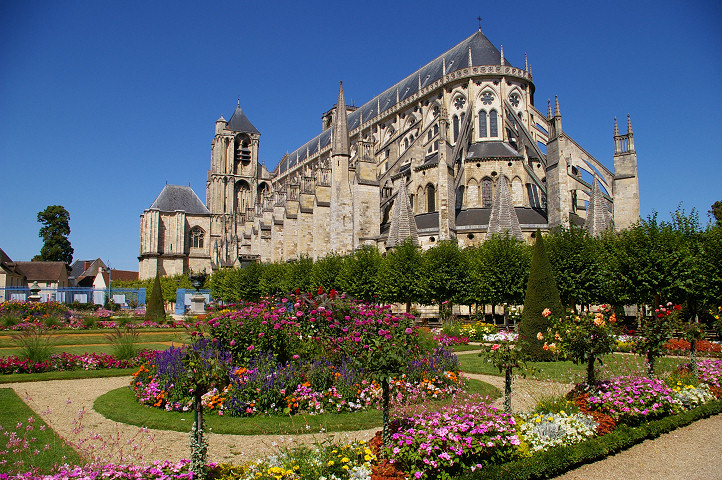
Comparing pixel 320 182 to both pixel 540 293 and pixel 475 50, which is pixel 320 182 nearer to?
pixel 475 50

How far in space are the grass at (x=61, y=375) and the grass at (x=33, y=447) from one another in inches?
113

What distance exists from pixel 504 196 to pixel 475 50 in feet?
56.0

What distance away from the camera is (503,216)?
26625 millimetres

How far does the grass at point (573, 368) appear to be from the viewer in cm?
1046

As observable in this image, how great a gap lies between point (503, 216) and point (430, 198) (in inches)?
288

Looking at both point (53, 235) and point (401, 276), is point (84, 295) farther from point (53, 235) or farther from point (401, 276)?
point (401, 276)

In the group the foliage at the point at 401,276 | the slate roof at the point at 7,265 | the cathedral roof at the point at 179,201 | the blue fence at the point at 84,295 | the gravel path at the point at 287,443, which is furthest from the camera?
the cathedral roof at the point at 179,201

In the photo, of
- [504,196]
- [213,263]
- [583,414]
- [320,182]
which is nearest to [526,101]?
[504,196]

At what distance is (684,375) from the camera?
9.90 m

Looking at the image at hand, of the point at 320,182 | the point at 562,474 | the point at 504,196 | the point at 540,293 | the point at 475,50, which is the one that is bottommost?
the point at 562,474

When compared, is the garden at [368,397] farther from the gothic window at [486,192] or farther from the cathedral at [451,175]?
the gothic window at [486,192]

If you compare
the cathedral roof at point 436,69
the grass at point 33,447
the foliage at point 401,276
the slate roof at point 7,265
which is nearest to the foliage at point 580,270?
the foliage at point 401,276

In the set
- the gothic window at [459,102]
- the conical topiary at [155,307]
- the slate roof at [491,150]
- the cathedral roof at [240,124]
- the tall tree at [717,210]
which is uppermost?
the cathedral roof at [240,124]

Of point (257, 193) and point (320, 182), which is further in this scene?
point (257, 193)
